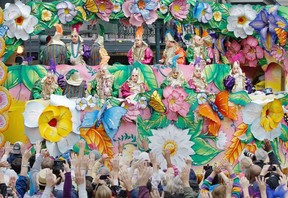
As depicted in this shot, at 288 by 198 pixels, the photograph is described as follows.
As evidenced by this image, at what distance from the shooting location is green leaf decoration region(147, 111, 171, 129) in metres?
21.0

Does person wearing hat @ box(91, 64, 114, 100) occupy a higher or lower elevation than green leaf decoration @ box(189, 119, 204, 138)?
higher

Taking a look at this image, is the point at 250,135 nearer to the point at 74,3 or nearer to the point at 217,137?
the point at 217,137

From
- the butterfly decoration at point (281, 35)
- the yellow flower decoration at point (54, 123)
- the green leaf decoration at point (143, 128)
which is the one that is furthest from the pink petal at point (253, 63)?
the yellow flower decoration at point (54, 123)

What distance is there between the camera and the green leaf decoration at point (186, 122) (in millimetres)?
21094

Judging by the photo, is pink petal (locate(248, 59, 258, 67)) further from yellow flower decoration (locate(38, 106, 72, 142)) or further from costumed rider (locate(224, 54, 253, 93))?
yellow flower decoration (locate(38, 106, 72, 142))

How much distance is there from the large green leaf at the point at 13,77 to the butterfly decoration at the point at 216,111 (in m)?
3.08

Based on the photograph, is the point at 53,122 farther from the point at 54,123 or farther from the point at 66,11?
the point at 66,11

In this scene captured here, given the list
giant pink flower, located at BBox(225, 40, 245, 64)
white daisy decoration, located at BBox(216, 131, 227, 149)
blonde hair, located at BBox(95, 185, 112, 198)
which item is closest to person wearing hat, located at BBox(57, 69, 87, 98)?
white daisy decoration, located at BBox(216, 131, 227, 149)

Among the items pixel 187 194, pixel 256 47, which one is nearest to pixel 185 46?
pixel 256 47

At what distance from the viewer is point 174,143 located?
21.0 metres

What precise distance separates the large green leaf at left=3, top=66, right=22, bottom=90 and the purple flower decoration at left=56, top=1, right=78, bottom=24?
1.23 metres

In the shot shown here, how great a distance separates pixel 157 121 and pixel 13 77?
8.23 feet

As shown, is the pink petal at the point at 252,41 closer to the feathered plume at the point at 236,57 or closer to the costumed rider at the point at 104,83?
the feathered plume at the point at 236,57

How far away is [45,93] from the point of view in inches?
808
